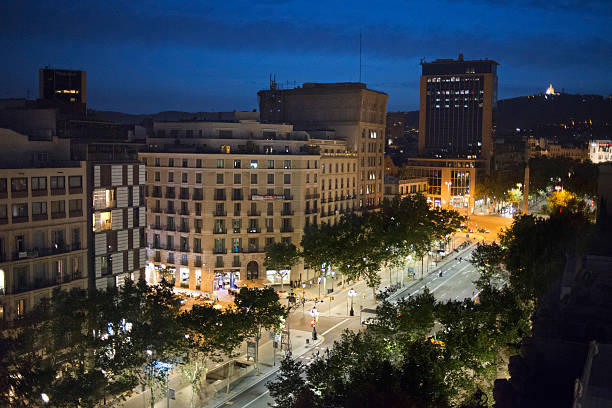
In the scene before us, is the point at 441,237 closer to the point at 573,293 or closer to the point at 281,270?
the point at 281,270

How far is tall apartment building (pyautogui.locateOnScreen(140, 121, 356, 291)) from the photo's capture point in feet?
290

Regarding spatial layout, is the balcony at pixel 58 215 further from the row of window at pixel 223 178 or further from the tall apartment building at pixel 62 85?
the tall apartment building at pixel 62 85

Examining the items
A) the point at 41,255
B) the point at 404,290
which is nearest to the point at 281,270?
the point at 404,290

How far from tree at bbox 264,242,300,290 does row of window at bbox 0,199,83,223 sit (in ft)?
101

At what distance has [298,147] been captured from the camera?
318ft

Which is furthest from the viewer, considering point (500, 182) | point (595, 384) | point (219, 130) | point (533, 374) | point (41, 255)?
point (500, 182)

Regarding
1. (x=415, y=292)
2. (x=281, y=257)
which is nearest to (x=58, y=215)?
(x=281, y=257)

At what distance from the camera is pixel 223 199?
291 ft

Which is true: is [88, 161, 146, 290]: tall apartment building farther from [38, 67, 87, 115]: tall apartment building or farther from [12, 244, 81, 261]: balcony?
[38, 67, 87, 115]: tall apartment building

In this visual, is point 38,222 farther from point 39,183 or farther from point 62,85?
point 62,85

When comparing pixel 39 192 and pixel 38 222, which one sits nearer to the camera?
pixel 38 222

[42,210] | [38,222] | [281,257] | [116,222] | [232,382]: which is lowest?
[232,382]

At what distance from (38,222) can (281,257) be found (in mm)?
35589

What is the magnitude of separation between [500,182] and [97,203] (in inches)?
5827
